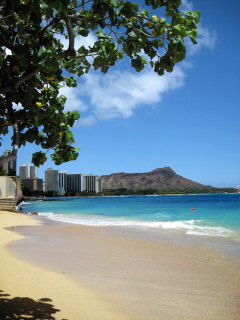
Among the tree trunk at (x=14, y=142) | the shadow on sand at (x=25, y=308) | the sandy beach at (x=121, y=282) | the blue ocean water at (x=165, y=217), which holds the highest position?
the tree trunk at (x=14, y=142)

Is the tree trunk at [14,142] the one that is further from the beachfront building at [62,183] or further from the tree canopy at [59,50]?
the beachfront building at [62,183]

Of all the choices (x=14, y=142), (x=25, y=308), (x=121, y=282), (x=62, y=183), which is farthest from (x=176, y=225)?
(x=62, y=183)

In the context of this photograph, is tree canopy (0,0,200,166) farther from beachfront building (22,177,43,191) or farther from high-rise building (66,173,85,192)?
high-rise building (66,173,85,192)

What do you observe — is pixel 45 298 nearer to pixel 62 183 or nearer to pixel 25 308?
pixel 25 308

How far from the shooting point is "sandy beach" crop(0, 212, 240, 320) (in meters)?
4.02

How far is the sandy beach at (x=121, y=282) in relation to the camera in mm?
4016

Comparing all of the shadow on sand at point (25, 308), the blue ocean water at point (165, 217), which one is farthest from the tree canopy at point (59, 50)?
the blue ocean water at point (165, 217)

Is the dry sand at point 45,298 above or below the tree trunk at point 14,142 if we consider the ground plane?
below

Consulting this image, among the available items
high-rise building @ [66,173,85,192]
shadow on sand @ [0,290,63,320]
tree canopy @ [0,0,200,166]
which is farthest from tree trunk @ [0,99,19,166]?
high-rise building @ [66,173,85,192]

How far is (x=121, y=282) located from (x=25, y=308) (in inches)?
76.1

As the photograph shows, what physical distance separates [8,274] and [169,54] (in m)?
4.66

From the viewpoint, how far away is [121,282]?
17.2 ft

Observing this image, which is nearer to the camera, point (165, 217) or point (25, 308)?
point (25, 308)

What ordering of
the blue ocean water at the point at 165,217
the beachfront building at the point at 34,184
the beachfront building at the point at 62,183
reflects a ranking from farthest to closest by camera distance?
the beachfront building at the point at 62,183 → the beachfront building at the point at 34,184 → the blue ocean water at the point at 165,217
